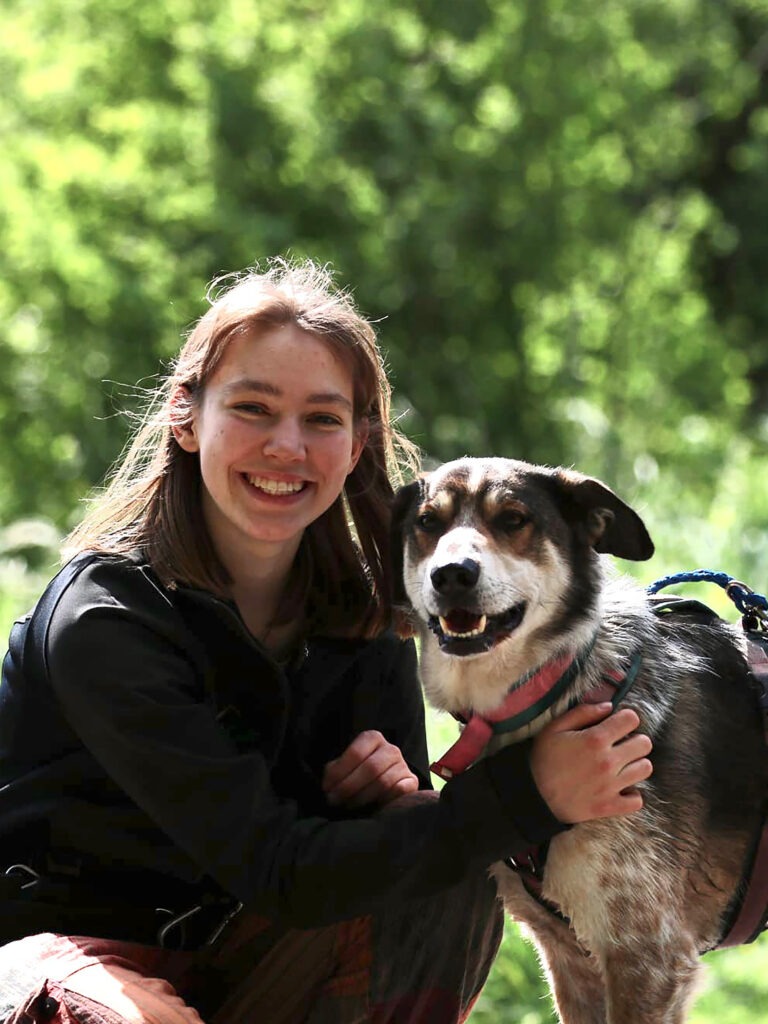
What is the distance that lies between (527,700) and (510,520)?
37cm

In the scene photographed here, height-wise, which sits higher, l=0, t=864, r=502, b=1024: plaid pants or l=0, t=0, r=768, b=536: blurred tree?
l=0, t=0, r=768, b=536: blurred tree

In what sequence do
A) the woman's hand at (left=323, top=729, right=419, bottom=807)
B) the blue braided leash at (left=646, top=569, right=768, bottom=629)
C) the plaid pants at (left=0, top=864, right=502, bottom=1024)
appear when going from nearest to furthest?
the plaid pants at (left=0, top=864, right=502, bottom=1024) → the woman's hand at (left=323, top=729, right=419, bottom=807) → the blue braided leash at (left=646, top=569, right=768, bottom=629)

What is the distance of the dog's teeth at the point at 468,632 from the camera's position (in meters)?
2.73

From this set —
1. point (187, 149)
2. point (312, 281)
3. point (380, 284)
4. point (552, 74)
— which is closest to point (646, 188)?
point (552, 74)

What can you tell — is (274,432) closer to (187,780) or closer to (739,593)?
(187,780)

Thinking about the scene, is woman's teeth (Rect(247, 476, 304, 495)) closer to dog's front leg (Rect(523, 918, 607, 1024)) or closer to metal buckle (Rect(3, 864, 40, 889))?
metal buckle (Rect(3, 864, 40, 889))

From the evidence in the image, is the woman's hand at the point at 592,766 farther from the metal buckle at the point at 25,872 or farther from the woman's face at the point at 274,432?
the metal buckle at the point at 25,872

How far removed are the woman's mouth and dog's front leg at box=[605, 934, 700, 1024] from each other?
3.58ft

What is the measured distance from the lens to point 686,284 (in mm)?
14844

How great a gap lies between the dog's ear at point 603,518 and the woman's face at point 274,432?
47cm

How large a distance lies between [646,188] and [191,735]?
1292 cm

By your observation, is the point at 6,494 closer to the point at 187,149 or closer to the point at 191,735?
→ the point at 187,149

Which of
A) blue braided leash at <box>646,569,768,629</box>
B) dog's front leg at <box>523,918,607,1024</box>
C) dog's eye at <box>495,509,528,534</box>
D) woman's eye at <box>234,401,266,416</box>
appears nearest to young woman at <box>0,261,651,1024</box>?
woman's eye at <box>234,401,266,416</box>

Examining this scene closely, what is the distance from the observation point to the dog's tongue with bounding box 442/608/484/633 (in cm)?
275
